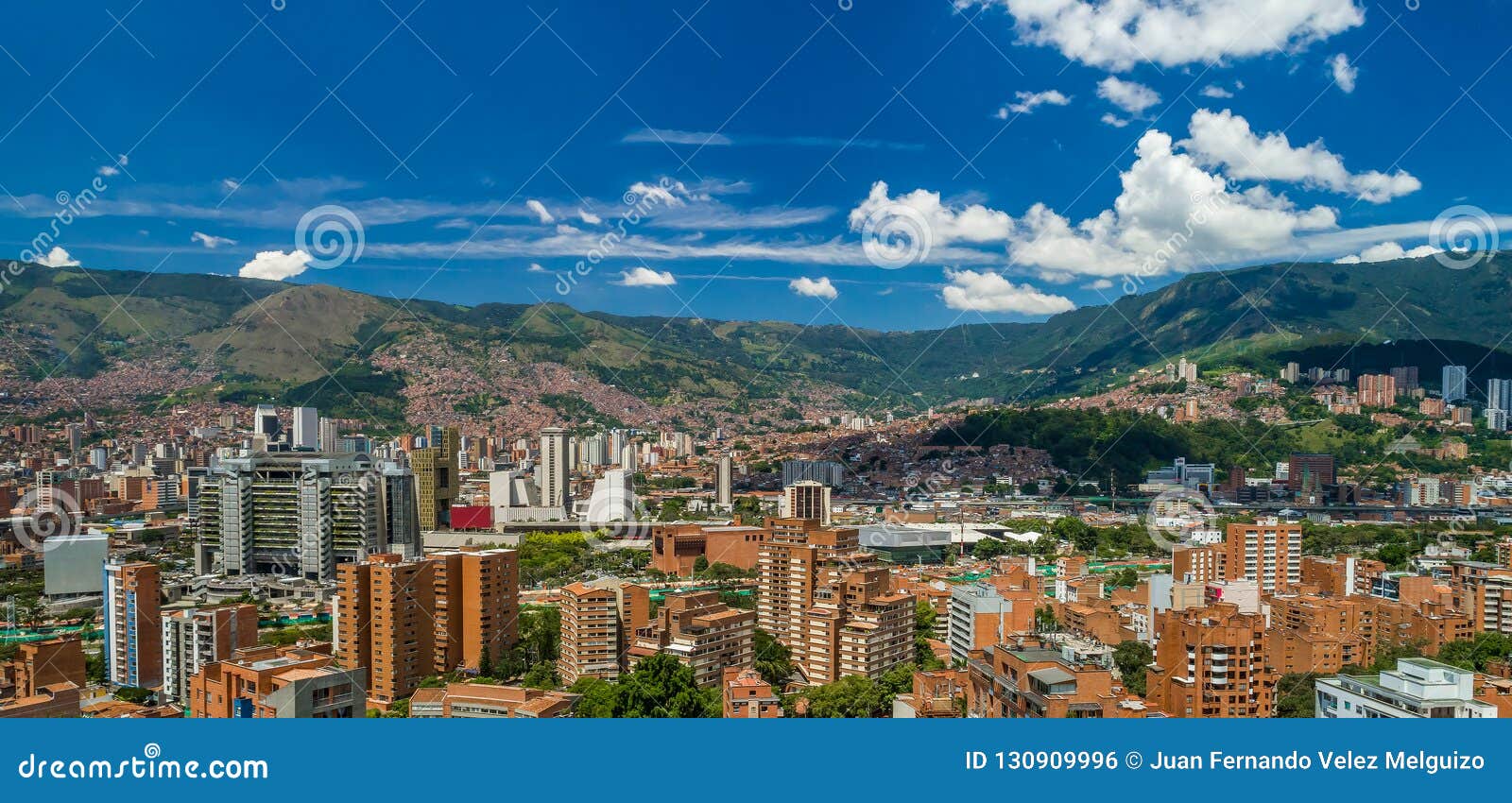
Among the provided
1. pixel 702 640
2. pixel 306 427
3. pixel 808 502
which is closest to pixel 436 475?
pixel 306 427

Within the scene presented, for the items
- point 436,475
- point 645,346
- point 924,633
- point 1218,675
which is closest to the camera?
point 1218,675

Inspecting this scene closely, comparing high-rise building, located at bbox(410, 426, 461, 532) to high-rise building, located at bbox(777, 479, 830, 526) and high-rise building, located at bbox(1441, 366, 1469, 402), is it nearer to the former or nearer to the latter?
high-rise building, located at bbox(777, 479, 830, 526)

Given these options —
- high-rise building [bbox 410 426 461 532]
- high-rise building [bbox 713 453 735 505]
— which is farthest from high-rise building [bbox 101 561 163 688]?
high-rise building [bbox 713 453 735 505]

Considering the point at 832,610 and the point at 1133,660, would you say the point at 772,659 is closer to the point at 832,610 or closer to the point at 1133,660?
the point at 832,610

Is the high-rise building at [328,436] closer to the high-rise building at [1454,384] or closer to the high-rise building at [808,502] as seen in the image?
the high-rise building at [808,502]

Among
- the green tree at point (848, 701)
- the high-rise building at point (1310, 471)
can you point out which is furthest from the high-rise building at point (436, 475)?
the high-rise building at point (1310, 471)

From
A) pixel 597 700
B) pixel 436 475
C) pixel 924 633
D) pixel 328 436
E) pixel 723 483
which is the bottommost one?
pixel 924 633
